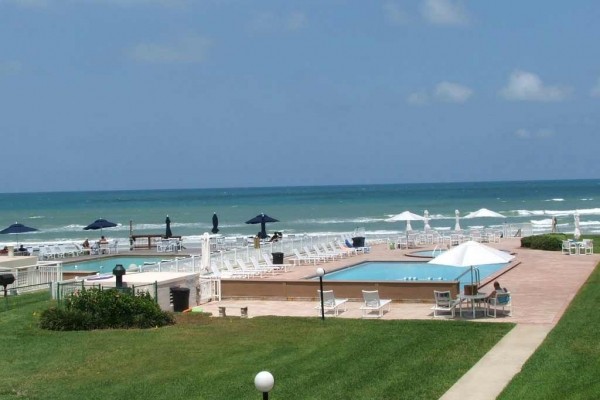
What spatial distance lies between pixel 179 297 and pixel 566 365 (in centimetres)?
1019

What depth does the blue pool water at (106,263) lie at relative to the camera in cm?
3080

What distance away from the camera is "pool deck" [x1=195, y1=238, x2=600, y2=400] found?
11086 millimetres

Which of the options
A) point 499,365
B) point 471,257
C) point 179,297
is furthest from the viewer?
point 179,297

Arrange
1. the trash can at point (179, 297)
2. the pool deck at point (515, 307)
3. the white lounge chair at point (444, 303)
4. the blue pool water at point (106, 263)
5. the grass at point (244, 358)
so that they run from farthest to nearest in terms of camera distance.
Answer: the blue pool water at point (106, 263) → the trash can at point (179, 297) → the white lounge chair at point (444, 303) → the pool deck at point (515, 307) → the grass at point (244, 358)

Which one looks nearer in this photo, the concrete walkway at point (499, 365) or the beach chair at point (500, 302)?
the concrete walkway at point (499, 365)

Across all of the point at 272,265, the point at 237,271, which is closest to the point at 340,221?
the point at 272,265

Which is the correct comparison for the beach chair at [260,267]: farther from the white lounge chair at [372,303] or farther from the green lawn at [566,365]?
the green lawn at [566,365]

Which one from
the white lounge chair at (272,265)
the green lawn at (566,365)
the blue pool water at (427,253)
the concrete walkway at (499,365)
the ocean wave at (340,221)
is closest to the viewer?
the green lawn at (566,365)

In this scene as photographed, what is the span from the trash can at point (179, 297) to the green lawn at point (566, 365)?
28.5 feet

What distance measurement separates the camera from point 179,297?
1898 centimetres

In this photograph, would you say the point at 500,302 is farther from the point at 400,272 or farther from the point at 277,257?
the point at 277,257

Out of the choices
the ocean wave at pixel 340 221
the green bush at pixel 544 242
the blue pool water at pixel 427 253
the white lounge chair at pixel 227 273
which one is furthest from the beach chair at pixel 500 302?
the ocean wave at pixel 340 221

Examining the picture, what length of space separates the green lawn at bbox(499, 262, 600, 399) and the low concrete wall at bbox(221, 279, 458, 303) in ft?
12.6

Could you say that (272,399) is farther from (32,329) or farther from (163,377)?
(32,329)
